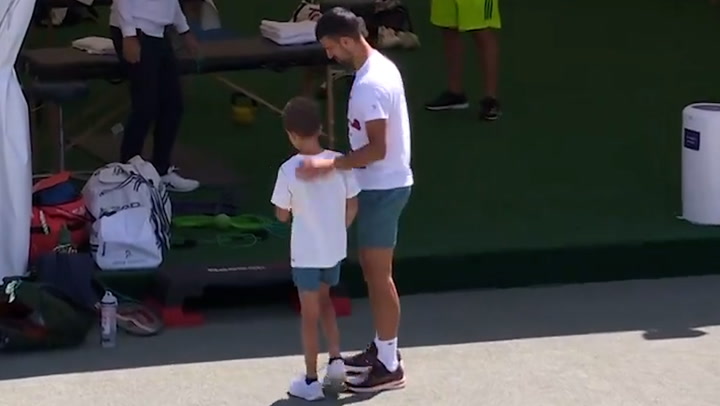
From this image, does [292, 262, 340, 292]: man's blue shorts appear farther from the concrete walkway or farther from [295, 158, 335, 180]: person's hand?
the concrete walkway

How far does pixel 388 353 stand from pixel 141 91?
2.51 metres

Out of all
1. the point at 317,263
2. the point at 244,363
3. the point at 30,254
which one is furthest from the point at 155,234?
the point at 317,263

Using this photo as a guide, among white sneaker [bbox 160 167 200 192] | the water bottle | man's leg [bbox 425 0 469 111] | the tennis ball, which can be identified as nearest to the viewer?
the water bottle

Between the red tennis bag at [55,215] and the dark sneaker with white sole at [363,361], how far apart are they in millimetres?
1564

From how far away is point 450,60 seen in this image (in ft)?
30.3

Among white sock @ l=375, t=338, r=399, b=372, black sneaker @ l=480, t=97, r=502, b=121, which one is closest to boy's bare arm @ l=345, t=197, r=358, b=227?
white sock @ l=375, t=338, r=399, b=372

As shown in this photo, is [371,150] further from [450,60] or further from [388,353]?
→ [450,60]

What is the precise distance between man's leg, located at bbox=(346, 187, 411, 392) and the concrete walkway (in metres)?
0.07

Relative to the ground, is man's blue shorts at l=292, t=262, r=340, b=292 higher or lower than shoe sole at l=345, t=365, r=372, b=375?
higher

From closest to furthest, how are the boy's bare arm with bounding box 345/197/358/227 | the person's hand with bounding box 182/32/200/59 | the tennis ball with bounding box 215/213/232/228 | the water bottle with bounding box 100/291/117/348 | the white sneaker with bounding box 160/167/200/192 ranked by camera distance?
the boy's bare arm with bounding box 345/197/358/227
the water bottle with bounding box 100/291/117/348
the tennis ball with bounding box 215/213/232/228
the person's hand with bounding box 182/32/200/59
the white sneaker with bounding box 160/167/200/192

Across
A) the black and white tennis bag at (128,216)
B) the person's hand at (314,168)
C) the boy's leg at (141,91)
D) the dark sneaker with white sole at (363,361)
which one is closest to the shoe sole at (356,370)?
the dark sneaker with white sole at (363,361)

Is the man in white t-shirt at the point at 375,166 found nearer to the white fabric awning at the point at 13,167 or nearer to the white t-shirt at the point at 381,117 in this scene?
the white t-shirt at the point at 381,117

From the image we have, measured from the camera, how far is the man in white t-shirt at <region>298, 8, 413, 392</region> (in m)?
5.03

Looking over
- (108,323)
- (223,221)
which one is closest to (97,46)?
(223,221)
